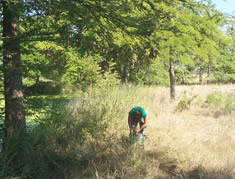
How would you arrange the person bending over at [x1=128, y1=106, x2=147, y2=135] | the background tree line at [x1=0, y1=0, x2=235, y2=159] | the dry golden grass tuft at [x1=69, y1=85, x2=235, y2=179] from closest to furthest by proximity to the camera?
the background tree line at [x1=0, y1=0, x2=235, y2=159] → the dry golden grass tuft at [x1=69, y1=85, x2=235, y2=179] → the person bending over at [x1=128, y1=106, x2=147, y2=135]

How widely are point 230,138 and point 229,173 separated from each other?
79.4 inches

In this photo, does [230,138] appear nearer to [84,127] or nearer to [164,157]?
[164,157]

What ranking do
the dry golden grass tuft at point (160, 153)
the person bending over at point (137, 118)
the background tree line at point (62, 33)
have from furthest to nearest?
the person bending over at point (137, 118) → the dry golden grass tuft at point (160, 153) → the background tree line at point (62, 33)

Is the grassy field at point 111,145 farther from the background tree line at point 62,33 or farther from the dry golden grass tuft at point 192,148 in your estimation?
the background tree line at point 62,33

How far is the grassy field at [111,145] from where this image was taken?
3.79 meters

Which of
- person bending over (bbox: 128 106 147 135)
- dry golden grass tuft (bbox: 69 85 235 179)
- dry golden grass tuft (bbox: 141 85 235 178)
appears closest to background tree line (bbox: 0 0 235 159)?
person bending over (bbox: 128 106 147 135)

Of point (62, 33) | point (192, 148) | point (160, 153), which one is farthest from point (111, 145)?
point (62, 33)

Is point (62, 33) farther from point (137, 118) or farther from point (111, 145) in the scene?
point (111, 145)

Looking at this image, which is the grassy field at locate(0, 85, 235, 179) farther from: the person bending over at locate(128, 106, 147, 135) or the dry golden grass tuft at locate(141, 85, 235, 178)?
the person bending over at locate(128, 106, 147, 135)

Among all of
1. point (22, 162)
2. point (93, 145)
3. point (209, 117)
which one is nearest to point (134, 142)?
point (93, 145)

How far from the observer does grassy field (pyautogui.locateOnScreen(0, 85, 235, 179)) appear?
3.79 m

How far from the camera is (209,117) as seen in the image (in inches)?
344

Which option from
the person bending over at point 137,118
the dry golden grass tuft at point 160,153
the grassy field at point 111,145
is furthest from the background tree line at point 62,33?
the dry golden grass tuft at point 160,153

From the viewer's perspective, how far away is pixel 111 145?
4.80 meters
